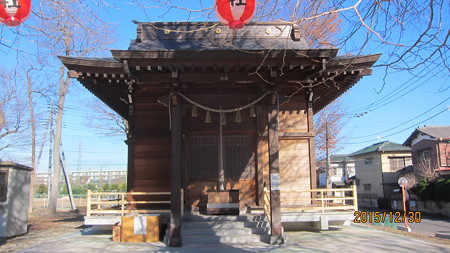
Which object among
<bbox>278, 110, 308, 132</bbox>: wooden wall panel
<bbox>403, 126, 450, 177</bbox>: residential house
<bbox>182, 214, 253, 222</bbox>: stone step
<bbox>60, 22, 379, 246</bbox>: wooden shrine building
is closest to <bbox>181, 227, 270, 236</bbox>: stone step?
<bbox>182, 214, 253, 222</bbox>: stone step

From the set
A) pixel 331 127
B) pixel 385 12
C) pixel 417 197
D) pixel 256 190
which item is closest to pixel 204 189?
pixel 256 190

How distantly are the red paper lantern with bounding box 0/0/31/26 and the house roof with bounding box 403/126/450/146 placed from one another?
127ft

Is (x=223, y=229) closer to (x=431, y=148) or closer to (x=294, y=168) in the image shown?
(x=294, y=168)

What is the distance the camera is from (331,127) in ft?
94.0

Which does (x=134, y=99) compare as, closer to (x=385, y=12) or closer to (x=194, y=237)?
(x=194, y=237)

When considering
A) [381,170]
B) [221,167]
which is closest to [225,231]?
[221,167]

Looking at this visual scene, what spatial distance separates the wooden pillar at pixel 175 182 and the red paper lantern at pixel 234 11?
12.5 ft

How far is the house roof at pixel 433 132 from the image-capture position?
121ft

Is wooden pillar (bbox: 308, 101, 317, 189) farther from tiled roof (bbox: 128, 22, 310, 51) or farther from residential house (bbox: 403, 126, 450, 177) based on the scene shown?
residential house (bbox: 403, 126, 450, 177)

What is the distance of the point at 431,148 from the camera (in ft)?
120

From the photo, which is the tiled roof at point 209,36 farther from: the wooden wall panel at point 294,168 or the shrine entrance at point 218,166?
the wooden wall panel at point 294,168

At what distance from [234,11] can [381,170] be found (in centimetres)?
4296

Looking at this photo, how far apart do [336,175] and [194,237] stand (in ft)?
198

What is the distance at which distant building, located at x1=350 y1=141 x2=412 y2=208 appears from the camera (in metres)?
42.6
